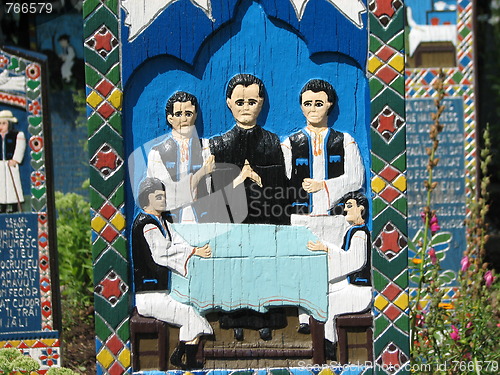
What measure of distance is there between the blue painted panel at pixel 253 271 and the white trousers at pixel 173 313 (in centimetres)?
4

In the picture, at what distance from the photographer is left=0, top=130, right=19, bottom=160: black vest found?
537 cm

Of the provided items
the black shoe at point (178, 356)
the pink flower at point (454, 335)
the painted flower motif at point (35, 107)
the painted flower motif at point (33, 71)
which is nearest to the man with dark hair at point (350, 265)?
the black shoe at point (178, 356)

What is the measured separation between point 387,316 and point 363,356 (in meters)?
0.24

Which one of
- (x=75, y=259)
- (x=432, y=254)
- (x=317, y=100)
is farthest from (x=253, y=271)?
(x=75, y=259)

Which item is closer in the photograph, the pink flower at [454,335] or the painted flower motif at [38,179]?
the pink flower at [454,335]

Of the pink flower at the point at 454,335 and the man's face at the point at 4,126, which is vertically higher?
the man's face at the point at 4,126

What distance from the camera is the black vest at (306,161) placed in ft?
11.3

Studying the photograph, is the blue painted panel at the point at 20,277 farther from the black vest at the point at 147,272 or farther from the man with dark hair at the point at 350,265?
the man with dark hair at the point at 350,265

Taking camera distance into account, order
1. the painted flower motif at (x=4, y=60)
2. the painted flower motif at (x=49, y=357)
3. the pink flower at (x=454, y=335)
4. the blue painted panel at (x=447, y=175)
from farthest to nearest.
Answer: the blue painted panel at (x=447, y=175) → the painted flower motif at (x=4, y=60) → the painted flower motif at (x=49, y=357) → the pink flower at (x=454, y=335)

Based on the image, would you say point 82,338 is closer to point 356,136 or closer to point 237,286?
point 237,286

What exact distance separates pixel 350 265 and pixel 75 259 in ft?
13.2

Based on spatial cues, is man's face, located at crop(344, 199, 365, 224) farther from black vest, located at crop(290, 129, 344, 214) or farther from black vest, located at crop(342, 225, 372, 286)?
black vest, located at crop(290, 129, 344, 214)

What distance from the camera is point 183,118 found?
11.2ft

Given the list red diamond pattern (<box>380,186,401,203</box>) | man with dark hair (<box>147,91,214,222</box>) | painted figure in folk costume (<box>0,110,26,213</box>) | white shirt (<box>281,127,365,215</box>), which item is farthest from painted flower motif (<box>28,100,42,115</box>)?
red diamond pattern (<box>380,186,401,203</box>)
